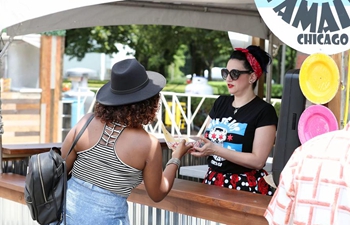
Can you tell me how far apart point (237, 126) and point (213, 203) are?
1.73ft

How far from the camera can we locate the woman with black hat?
2.72m

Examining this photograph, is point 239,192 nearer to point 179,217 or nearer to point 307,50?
point 179,217

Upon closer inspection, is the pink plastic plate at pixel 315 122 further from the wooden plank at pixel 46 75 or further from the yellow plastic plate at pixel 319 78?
the wooden plank at pixel 46 75

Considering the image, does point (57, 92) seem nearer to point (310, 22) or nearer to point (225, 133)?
point (225, 133)

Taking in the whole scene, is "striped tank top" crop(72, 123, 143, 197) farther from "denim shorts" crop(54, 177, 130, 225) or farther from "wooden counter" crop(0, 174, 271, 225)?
"wooden counter" crop(0, 174, 271, 225)

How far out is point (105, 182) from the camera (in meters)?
2.74

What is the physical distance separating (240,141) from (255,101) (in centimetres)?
26

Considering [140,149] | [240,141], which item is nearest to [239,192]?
[240,141]

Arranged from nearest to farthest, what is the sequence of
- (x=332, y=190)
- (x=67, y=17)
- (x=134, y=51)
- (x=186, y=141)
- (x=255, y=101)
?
(x=332, y=190), (x=186, y=141), (x=255, y=101), (x=67, y=17), (x=134, y=51)

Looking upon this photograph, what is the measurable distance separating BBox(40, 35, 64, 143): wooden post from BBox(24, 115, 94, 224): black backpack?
8.67m

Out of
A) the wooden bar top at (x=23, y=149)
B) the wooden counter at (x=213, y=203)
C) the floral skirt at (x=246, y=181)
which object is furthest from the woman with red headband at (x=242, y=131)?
the wooden bar top at (x=23, y=149)

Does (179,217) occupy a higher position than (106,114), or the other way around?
(106,114)

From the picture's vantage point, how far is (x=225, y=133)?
3.55 meters

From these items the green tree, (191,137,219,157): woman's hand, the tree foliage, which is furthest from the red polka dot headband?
the tree foliage
